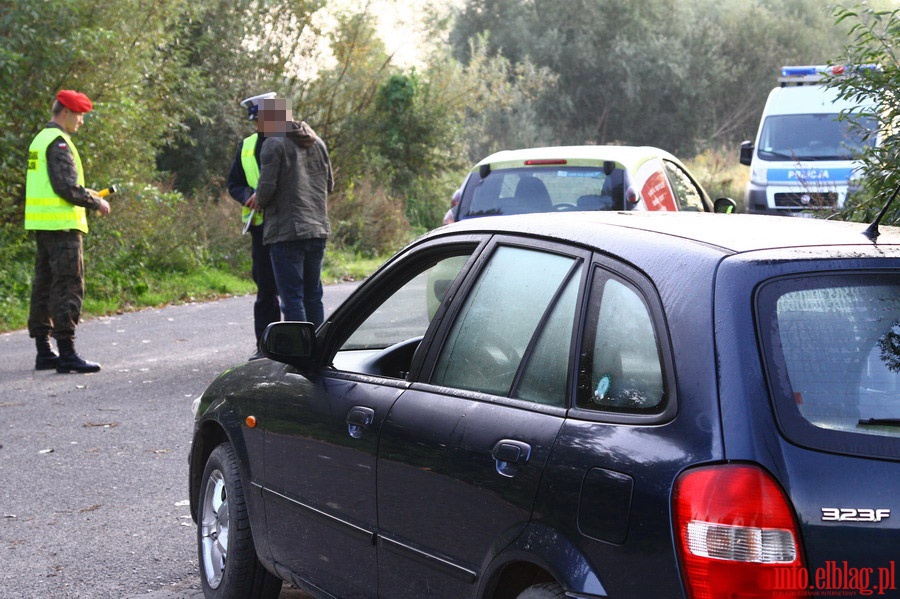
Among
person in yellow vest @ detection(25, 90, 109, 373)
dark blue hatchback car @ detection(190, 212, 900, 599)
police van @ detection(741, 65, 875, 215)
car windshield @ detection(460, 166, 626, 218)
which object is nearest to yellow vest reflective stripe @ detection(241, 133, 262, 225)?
person in yellow vest @ detection(25, 90, 109, 373)

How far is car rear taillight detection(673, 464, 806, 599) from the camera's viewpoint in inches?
94.9

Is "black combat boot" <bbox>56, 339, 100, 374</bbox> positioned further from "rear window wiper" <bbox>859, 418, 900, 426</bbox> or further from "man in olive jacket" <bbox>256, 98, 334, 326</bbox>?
"rear window wiper" <bbox>859, 418, 900, 426</bbox>

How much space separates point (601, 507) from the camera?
268 centimetres

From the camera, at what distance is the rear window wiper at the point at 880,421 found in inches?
102

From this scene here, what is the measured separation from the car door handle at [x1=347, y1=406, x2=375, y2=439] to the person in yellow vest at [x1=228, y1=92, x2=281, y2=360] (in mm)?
5999

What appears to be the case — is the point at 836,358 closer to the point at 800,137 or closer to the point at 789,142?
the point at 789,142

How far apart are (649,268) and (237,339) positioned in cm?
973

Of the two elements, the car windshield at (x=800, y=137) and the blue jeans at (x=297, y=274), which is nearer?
the blue jeans at (x=297, y=274)

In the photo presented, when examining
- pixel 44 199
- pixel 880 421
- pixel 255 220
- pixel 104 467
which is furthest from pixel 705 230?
pixel 44 199

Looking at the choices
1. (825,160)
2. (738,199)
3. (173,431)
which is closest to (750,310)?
(173,431)

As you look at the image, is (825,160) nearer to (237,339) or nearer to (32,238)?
(237,339)

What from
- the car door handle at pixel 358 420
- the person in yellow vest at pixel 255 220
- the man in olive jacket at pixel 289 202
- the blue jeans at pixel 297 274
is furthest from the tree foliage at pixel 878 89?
the person in yellow vest at pixel 255 220

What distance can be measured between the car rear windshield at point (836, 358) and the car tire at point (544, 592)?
2.18 feet

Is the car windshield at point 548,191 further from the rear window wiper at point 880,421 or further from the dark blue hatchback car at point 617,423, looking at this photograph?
the rear window wiper at point 880,421
